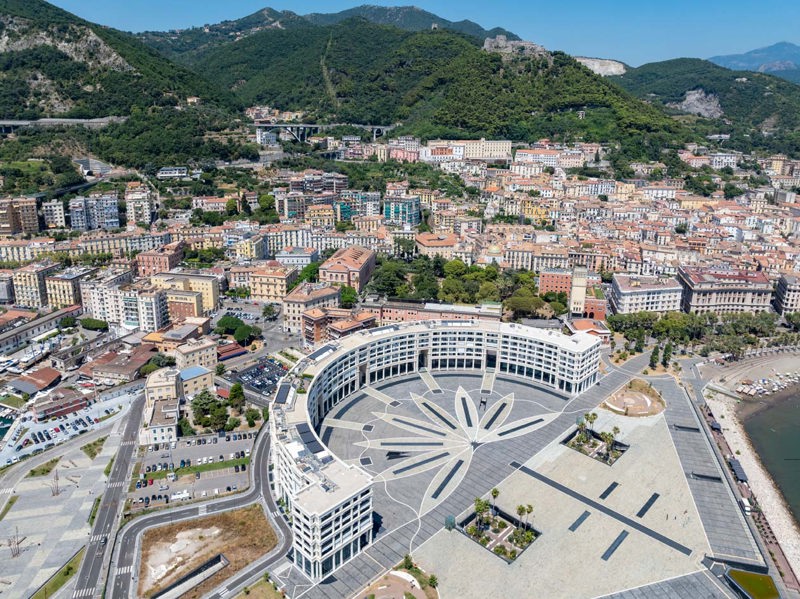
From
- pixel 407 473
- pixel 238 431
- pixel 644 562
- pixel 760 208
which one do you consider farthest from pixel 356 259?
pixel 760 208

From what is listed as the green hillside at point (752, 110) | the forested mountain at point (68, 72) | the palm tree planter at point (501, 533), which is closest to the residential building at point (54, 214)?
the forested mountain at point (68, 72)

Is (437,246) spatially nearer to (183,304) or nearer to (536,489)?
(183,304)

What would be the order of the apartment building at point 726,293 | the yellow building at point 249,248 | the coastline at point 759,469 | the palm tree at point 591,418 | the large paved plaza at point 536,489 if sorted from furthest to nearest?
1. the yellow building at point 249,248
2. the apartment building at point 726,293
3. the palm tree at point 591,418
4. the coastline at point 759,469
5. the large paved plaza at point 536,489

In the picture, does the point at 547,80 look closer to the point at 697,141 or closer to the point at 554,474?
the point at 697,141

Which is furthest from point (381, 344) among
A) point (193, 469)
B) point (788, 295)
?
point (788, 295)

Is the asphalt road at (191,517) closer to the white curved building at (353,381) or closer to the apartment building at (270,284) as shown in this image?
the white curved building at (353,381)

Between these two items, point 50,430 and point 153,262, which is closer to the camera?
point 50,430
